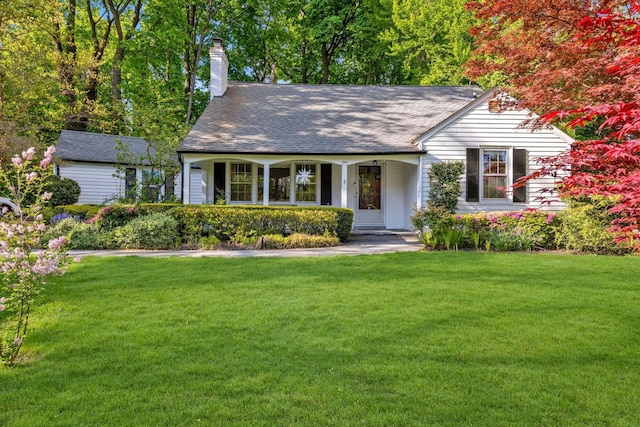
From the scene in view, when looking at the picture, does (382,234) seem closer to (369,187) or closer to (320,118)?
(369,187)

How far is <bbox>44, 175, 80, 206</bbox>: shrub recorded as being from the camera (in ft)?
51.7

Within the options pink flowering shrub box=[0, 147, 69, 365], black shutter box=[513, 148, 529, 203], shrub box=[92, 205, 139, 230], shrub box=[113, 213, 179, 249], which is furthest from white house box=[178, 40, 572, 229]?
pink flowering shrub box=[0, 147, 69, 365]

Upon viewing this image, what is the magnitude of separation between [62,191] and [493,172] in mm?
16215

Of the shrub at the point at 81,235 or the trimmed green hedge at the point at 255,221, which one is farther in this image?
the trimmed green hedge at the point at 255,221

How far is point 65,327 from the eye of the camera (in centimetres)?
Answer: 401

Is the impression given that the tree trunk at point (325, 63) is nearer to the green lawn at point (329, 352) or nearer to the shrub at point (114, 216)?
the shrub at point (114, 216)

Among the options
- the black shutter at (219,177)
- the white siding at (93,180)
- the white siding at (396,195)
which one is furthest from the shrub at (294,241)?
the white siding at (93,180)

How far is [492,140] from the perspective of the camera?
469 inches

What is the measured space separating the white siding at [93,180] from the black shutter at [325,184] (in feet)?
33.6

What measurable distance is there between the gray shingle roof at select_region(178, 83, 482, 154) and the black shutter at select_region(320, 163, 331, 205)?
45.7 inches

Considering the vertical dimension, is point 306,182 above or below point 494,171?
below

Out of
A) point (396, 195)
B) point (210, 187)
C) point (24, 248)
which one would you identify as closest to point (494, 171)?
point (396, 195)

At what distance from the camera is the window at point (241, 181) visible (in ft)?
45.6

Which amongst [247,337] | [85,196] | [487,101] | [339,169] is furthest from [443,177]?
[85,196]
